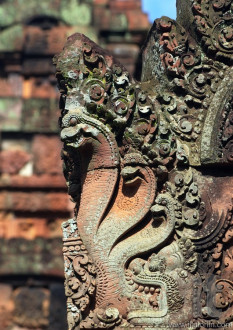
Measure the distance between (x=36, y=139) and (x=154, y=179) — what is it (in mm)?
14603

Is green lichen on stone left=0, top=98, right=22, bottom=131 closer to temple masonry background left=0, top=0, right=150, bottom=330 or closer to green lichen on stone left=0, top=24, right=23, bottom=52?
temple masonry background left=0, top=0, right=150, bottom=330

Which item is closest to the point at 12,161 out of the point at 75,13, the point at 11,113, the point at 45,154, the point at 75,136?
the point at 45,154

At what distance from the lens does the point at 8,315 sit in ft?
62.1

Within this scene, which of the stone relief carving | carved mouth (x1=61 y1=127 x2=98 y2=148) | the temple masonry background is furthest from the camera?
the temple masonry background

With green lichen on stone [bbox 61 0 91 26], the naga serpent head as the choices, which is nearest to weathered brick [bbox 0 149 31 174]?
Answer: green lichen on stone [bbox 61 0 91 26]

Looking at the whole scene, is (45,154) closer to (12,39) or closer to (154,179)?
(12,39)

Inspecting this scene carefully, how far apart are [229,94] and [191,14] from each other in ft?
1.63

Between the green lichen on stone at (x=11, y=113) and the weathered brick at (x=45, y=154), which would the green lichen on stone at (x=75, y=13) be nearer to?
the green lichen on stone at (x=11, y=113)

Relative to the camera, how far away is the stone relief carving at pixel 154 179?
5.54 m

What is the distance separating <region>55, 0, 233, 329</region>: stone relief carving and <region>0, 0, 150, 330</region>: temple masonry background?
12.6 m

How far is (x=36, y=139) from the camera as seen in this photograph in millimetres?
20234

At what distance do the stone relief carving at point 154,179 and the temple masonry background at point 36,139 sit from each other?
12.6 meters

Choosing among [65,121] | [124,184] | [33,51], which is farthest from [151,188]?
[33,51]

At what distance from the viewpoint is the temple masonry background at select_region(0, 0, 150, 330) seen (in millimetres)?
19188
